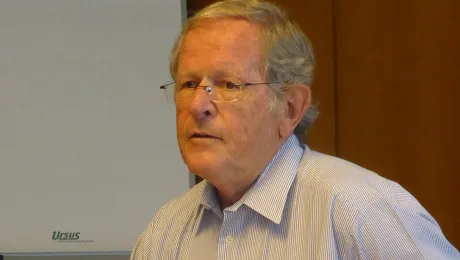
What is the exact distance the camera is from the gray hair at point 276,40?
1143mm

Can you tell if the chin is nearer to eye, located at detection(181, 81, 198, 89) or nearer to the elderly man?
the elderly man

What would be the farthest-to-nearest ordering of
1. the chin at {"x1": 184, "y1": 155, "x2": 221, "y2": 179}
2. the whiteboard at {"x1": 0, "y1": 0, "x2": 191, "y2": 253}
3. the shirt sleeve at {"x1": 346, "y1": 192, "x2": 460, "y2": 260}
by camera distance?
the whiteboard at {"x1": 0, "y1": 0, "x2": 191, "y2": 253} → the chin at {"x1": 184, "y1": 155, "x2": 221, "y2": 179} → the shirt sleeve at {"x1": 346, "y1": 192, "x2": 460, "y2": 260}

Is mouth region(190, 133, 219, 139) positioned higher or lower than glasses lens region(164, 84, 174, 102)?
lower

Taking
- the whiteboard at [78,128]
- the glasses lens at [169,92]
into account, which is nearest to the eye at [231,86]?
the glasses lens at [169,92]

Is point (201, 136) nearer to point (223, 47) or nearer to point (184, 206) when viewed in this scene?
point (223, 47)

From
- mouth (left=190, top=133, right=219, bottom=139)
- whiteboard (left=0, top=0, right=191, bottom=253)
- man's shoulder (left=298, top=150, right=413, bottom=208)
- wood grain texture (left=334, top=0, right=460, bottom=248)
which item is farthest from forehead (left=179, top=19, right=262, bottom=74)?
wood grain texture (left=334, top=0, right=460, bottom=248)

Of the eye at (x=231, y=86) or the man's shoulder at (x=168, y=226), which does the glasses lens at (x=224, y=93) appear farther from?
the man's shoulder at (x=168, y=226)

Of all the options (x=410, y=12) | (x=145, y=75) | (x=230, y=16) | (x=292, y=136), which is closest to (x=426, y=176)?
(x=410, y=12)

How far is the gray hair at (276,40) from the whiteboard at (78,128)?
0.97 meters

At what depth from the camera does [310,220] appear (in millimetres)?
1069

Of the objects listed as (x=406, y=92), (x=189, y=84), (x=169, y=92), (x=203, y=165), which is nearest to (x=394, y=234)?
(x=203, y=165)

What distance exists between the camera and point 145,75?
2156mm

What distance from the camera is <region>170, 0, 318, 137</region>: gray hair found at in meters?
1.14

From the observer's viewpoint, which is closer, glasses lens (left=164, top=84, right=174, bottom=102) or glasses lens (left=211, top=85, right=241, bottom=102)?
glasses lens (left=211, top=85, right=241, bottom=102)
